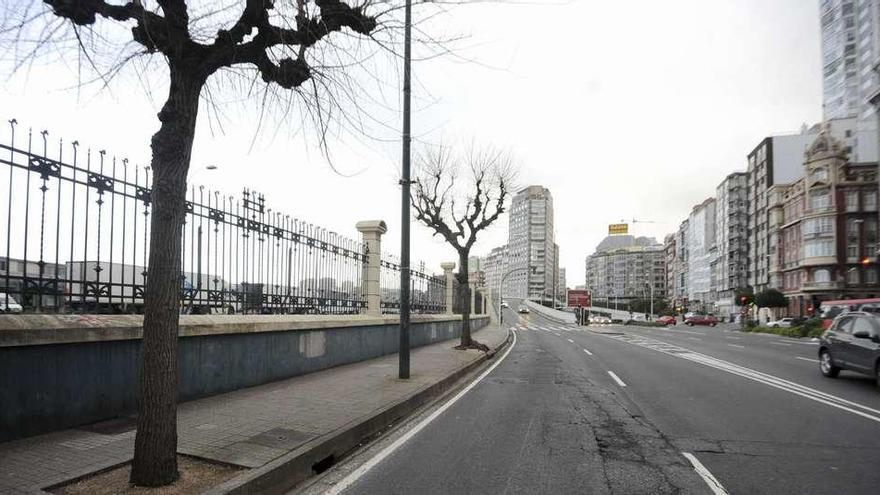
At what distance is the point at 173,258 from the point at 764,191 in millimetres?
103698

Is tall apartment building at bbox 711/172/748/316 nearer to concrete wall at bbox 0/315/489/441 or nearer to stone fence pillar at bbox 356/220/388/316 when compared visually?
stone fence pillar at bbox 356/220/388/316

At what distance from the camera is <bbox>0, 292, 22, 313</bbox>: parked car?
643 centimetres

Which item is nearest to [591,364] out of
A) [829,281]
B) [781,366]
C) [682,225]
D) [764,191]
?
[781,366]

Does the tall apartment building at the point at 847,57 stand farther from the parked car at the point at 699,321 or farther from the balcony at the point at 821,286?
the parked car at the point at 699,321

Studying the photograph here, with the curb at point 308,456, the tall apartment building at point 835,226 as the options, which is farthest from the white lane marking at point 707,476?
the tall apartment building at point 835,226

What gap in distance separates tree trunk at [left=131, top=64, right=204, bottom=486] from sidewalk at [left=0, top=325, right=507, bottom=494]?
71 centimetres

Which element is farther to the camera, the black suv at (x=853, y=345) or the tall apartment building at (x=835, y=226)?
the tall apartment building at (x=835, y=226)

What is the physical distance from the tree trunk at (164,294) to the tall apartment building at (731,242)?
4339 inches

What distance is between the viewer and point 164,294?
4.82m

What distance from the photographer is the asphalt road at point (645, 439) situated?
5.47 metres

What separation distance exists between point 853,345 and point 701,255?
129 meters

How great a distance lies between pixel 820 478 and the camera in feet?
18.4

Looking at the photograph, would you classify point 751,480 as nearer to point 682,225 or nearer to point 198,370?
point 198,370

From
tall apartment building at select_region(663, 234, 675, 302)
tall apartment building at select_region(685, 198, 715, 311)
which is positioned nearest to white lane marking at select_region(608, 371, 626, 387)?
tall apartment building at select_region(685, 198, 715, 311)
